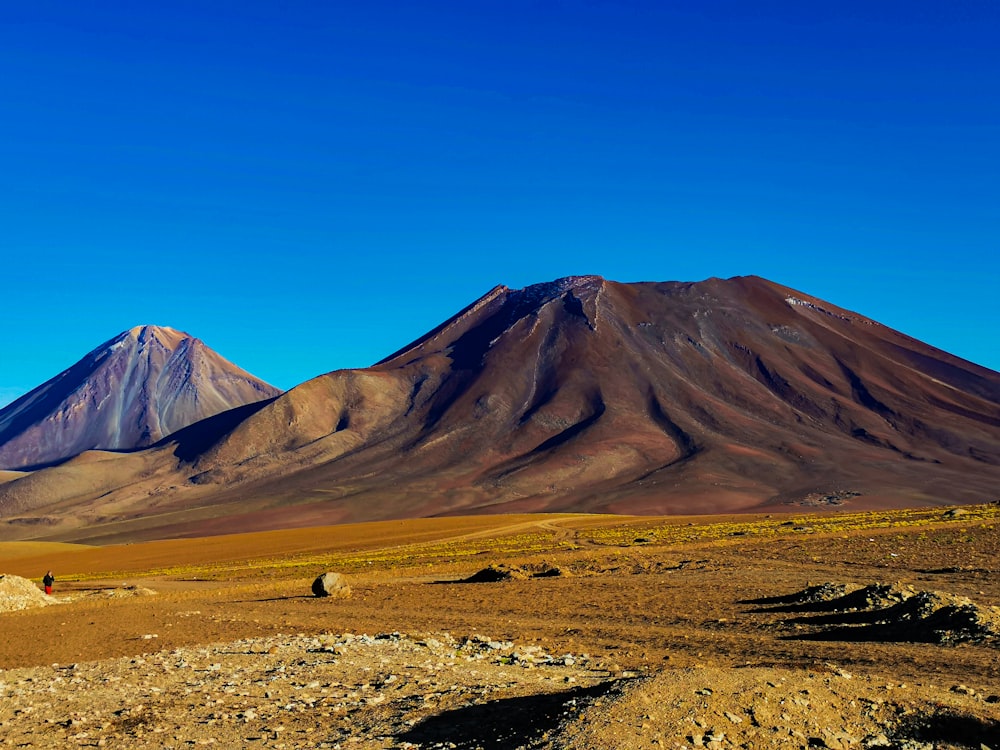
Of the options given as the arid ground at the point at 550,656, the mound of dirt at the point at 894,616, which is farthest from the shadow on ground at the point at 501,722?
the mound of dirt at the point at 894,616

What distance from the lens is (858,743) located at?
9.73 meters

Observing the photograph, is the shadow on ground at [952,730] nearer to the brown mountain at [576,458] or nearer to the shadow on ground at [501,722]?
the shadow on ground at [501,722]

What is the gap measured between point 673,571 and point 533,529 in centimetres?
4756

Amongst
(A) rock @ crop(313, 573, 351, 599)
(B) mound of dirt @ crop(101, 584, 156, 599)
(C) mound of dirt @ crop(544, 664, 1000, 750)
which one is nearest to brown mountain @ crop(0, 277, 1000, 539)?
(B) mound of dirt @ crop(101, 584, 156, 599)

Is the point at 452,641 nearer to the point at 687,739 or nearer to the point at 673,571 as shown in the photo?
the point at 687,739

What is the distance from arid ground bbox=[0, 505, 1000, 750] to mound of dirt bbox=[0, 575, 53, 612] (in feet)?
2.48

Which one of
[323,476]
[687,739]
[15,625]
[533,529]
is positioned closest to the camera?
[687,739]

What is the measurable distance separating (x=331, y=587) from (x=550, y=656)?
680 inches

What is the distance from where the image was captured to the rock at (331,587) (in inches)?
1289

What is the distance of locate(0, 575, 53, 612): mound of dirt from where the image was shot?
33.8 meters

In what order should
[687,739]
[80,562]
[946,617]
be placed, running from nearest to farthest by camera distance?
[687,739]
[946,617]
[80,562]

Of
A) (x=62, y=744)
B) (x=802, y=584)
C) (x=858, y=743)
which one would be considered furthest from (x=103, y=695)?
(x=802, y=584)

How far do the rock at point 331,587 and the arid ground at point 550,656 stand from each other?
674 mm

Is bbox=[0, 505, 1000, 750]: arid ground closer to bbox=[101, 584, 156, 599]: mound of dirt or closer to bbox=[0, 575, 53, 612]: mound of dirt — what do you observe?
bbox=[101, 584, 156, 599]: mound of dirt
